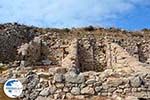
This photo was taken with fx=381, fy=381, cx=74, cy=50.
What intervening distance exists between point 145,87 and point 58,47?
18.6m

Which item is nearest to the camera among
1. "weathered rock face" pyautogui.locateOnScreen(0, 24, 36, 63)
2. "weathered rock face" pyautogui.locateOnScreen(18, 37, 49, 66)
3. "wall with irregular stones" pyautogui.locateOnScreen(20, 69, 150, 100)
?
"wall with irregular stones" pyautogui.locateOnScreen(20, 69, 150, 100)

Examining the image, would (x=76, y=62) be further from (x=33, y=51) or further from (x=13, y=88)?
(x=13, y=88)

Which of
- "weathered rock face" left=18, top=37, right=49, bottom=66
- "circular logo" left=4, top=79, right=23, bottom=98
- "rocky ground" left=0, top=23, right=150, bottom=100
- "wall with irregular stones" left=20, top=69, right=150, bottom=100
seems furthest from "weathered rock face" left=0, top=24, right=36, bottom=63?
"wall with irregular stones" left=20, top=69, right=150, bottom=100

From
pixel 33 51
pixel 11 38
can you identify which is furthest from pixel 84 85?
pixel 11 38

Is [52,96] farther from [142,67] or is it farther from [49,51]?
[49,51]

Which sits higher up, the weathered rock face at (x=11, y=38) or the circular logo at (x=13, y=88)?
the weathered rock face at (x=11, y=38)

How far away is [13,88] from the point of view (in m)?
13.1

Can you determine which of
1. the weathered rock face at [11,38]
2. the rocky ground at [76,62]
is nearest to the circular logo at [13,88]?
the rocky ground at [76,62]

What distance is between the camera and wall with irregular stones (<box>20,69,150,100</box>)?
12.9 metres

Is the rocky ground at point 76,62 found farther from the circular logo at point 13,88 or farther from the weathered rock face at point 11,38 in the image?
the circular logo at point 13,88

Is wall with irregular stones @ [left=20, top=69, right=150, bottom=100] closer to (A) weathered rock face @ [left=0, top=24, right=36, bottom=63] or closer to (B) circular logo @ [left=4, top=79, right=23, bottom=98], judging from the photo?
(B) circular logo @ [left=4, top=79, right=23, bottom=98]

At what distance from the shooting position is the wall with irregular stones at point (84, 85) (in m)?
12.9

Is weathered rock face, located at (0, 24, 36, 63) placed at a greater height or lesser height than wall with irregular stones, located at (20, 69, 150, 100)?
greater

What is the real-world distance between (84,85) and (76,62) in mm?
13288
